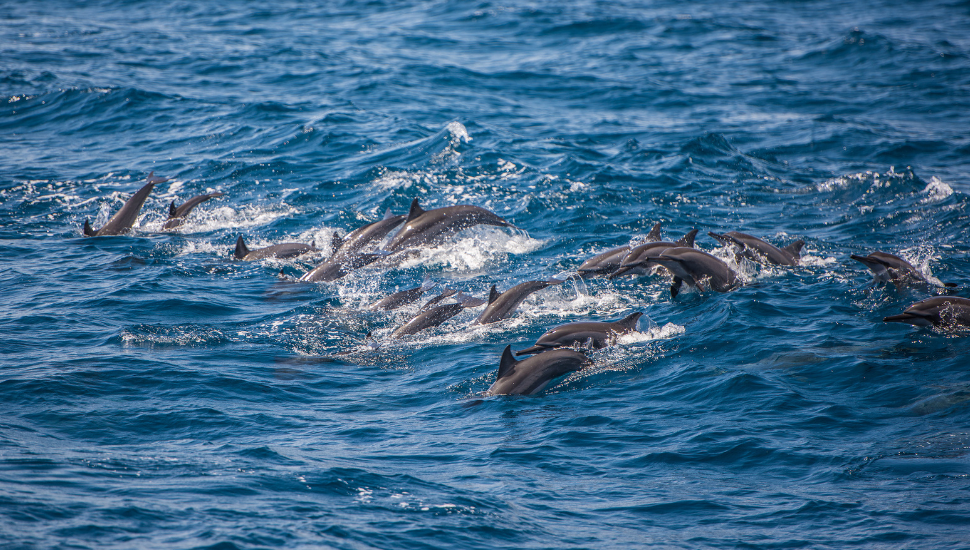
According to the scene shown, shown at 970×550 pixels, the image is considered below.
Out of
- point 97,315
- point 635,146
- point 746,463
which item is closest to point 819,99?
point 635,146

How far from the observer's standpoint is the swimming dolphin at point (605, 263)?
1354 cm

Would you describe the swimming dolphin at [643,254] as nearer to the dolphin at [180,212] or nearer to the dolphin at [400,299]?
the dolphin at [400,299]

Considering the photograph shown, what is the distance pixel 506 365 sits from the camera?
10.3 meters

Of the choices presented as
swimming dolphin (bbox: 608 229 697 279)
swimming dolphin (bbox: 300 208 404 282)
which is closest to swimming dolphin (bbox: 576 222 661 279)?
swimming dolphin (bbox: 608 229 697 279)

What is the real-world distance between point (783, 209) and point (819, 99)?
11033 mm

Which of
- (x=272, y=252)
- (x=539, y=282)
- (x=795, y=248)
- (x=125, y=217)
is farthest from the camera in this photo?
(x=125, y=217)

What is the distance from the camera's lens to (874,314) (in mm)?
12328

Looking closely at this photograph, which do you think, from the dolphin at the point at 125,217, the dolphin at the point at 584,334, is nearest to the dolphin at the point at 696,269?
the dolphin at the point at 584,334

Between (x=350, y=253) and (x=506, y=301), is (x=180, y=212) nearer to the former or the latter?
(x=350, y=253)

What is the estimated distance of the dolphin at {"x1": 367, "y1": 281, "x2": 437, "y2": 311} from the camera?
13.2 metres

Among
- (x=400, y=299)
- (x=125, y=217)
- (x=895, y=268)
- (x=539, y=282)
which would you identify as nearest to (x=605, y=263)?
(x=539, y=282)

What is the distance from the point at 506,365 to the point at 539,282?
9.09ft

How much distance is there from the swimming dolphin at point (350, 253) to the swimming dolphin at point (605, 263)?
379 cm

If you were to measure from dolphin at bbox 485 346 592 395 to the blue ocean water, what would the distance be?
0.99 feet
